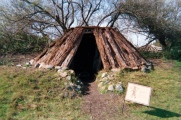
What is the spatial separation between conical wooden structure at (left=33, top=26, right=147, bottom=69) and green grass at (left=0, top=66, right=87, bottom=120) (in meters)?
0.91

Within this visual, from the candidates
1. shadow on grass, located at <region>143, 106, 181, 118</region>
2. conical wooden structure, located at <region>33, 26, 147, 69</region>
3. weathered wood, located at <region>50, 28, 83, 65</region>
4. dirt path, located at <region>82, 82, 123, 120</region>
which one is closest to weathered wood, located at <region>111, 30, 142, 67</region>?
conical wooden structure, located at <region>33, 26, 147, 69</region>

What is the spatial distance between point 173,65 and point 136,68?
8.37ft

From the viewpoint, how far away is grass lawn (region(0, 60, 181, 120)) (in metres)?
5.23

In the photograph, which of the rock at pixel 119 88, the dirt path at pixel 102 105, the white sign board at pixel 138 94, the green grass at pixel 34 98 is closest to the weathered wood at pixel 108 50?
the rock at pixel 119 88

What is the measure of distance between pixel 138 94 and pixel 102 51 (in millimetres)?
3380

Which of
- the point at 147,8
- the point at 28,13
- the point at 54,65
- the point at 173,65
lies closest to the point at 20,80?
the point at 54,65

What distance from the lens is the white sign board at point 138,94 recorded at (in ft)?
17.1

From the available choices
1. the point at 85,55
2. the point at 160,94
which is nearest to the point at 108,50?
the point at 160,94

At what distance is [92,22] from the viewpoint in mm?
12195

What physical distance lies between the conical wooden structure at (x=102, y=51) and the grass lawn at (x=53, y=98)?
2.12 ft

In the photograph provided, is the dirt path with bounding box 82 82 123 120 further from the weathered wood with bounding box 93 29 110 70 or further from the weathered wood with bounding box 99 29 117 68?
the weathered wood with bounding box 99 29 117 68

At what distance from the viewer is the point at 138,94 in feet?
17.4

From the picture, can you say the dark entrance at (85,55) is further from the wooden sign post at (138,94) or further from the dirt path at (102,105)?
the wooden sign post at (138,94)

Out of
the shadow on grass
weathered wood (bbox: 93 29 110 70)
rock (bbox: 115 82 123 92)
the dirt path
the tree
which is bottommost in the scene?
the shadow on grass
